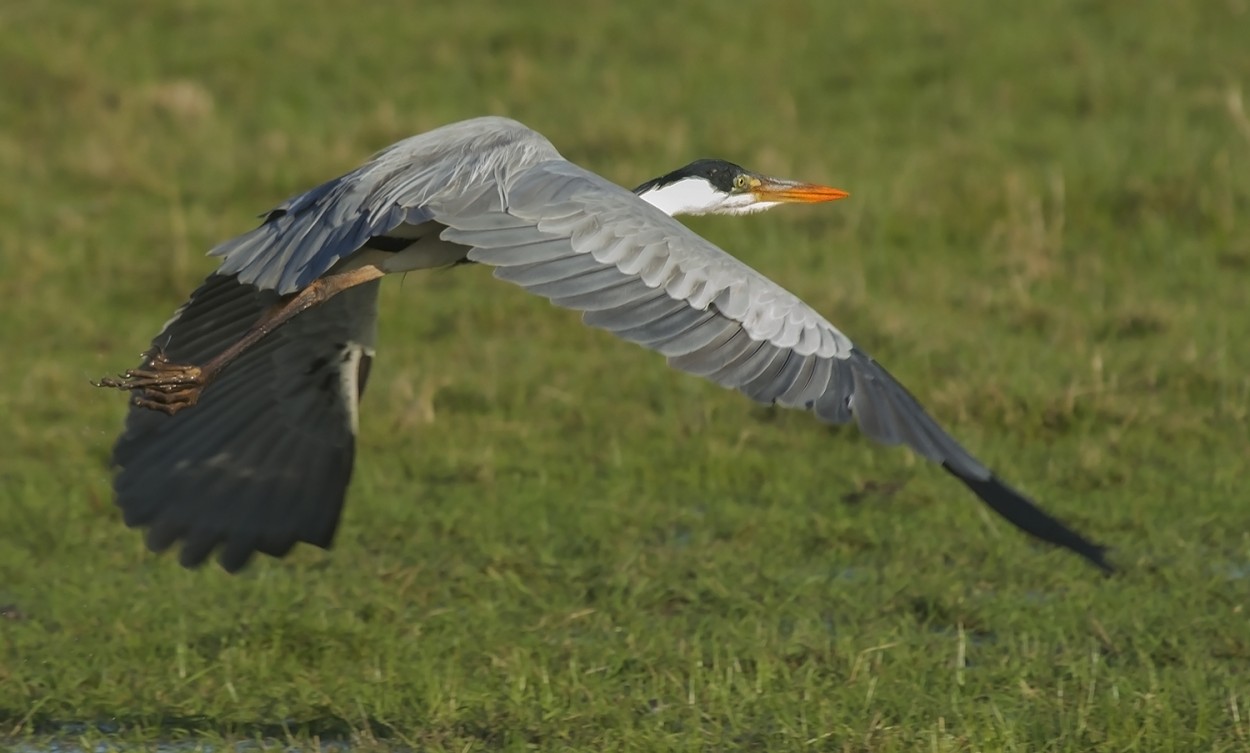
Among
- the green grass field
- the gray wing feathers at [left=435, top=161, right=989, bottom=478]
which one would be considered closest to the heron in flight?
the gray wing feathers at [left=435, top=161, right=989, bottom=478]

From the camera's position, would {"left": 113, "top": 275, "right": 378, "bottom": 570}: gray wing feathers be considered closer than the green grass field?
No

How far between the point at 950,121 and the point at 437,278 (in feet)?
8.56

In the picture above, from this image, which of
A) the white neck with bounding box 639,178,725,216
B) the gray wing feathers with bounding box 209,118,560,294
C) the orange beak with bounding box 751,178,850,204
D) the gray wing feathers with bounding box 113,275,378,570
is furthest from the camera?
the orange beak with bounding box 751,178,850,204

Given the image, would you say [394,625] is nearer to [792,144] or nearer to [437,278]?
[437,278]

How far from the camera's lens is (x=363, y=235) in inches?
195

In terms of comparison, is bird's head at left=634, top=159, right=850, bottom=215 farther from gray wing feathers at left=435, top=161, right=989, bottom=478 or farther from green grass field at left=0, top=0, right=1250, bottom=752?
gray wing feathers at left=435, top=161, right=989, bottom=478

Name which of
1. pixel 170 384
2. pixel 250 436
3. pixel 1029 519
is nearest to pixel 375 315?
pixel 250 436

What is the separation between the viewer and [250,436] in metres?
5.72

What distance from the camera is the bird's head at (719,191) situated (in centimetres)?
611

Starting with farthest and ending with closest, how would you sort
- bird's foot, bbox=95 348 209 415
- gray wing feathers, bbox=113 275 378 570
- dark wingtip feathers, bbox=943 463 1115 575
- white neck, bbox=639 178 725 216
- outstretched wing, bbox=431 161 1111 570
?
1. white neck, bbox=639 178 725 216
2. gray wing feathers, bbox=113 275 378 570
3. bird's foot, bbox=95 348 209 415
4. outstretched wing, bbox=431 161 1111 570
5. dark wingtip feathers, bbox=943 463 1115 575

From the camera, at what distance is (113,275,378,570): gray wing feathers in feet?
18.1

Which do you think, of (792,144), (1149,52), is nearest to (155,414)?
(792,144)

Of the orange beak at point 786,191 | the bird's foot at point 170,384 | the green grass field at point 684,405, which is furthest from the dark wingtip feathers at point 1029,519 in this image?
the orange beak at point 786,191

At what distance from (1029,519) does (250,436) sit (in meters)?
2.41
